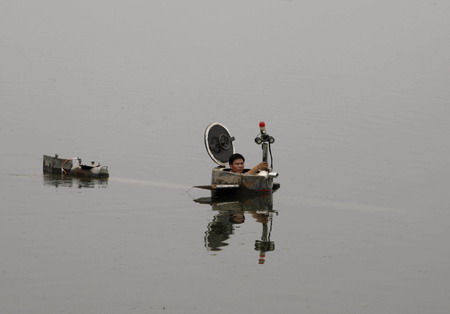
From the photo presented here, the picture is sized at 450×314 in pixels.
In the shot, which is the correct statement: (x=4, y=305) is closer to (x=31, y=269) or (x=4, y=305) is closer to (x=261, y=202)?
(x=31, y=269)

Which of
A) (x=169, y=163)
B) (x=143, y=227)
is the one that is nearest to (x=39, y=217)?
(x=143, y=227)

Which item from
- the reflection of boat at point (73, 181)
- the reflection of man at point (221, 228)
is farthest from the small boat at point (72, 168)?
the reflection of man at point (221, 228)

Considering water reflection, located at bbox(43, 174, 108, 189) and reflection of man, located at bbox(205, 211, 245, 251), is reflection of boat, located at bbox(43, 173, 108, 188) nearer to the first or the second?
water reflection, located at bbox(43, 174, 108, 189)

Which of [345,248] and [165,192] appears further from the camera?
[165,192]

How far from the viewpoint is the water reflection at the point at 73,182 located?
121 feet

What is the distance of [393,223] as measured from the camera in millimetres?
29250

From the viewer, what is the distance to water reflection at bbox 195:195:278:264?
24266 mm

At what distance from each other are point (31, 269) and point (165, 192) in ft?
52.1

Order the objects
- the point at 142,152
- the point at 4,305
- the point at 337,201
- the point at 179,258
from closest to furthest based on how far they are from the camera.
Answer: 1. the point at 4,305
2. the point at 179,258
3. the point at 337,201
4. the point at 142,152

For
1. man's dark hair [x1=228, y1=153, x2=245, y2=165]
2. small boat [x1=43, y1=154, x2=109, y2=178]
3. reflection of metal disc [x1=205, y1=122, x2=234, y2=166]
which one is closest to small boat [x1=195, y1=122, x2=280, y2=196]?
man's dark hair [x1=228, y1=153, x2=245, y2=165]

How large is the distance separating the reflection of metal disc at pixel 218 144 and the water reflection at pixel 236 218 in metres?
2.51

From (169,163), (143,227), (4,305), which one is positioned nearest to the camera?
(4,305)

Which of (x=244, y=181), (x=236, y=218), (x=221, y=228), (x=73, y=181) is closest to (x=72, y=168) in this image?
(x=73, y=181)

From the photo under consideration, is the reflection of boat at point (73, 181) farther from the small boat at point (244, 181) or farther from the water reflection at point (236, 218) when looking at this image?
the small boat at point (244, 181)
